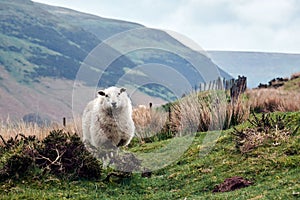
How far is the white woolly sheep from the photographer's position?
38.4ft

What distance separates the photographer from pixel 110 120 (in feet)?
38.9

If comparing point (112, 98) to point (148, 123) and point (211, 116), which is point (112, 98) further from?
point (148, 123)

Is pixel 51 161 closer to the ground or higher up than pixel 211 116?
closer to the ground

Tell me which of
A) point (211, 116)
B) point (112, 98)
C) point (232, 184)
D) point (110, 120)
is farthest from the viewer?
point (211, 116)

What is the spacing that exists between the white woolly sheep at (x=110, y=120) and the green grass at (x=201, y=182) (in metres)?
1.99

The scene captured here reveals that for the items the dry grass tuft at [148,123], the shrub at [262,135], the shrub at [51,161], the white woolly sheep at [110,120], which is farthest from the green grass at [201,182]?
the dry grass tuft at [148,123]

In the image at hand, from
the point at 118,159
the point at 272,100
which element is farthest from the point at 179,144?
the point at 272,100

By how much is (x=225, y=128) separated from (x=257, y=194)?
24.2 ft

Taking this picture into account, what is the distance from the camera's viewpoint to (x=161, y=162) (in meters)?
11.0

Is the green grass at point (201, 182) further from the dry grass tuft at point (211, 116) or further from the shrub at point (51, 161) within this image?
the dry grass tuft at point (211, 116)

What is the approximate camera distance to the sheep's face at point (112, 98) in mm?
11625

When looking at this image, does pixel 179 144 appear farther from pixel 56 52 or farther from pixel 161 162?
pixel 56 52

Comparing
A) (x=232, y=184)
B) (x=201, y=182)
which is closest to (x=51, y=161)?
(x=201, y=182)

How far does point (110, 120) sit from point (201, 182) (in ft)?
12.5
